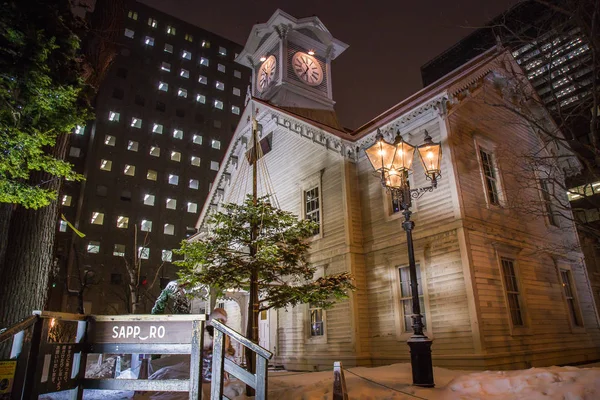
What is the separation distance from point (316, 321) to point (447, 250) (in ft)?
20.0

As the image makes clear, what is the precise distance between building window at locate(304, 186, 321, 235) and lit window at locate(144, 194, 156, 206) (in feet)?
128

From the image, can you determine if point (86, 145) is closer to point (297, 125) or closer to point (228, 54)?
point (228, 54)

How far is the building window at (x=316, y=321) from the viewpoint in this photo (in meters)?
15.3

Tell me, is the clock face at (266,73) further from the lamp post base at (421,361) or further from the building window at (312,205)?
the lamp post base at (421,361)

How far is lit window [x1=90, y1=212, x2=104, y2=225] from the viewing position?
46.4 meters

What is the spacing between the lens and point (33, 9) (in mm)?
6449

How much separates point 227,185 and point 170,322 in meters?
19.3

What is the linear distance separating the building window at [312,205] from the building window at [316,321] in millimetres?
3172

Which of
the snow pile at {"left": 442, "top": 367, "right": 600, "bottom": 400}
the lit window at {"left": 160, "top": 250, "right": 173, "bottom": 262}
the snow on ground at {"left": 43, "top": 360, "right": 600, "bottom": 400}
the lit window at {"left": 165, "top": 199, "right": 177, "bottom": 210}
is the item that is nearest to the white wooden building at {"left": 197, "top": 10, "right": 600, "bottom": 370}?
the snow on ground at {"left": 43, "top": 360, "right": 600, "bottom": 400}

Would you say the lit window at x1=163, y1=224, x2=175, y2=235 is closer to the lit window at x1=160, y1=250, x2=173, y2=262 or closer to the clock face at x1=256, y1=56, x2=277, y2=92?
the lit window at x1=160, y1=250, x2=173, y2=262

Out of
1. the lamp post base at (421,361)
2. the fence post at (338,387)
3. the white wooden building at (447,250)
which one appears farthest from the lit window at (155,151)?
the fence post at (338,387)

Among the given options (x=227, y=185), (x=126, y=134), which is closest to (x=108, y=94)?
(x=126, y=134)

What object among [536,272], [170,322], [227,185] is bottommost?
[170,322]

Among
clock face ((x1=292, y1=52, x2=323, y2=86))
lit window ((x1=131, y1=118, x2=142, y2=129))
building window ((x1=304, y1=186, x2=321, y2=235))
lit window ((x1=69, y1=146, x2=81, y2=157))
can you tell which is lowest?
building window ((x1=304, y1=186, x2=321, y2=235))
